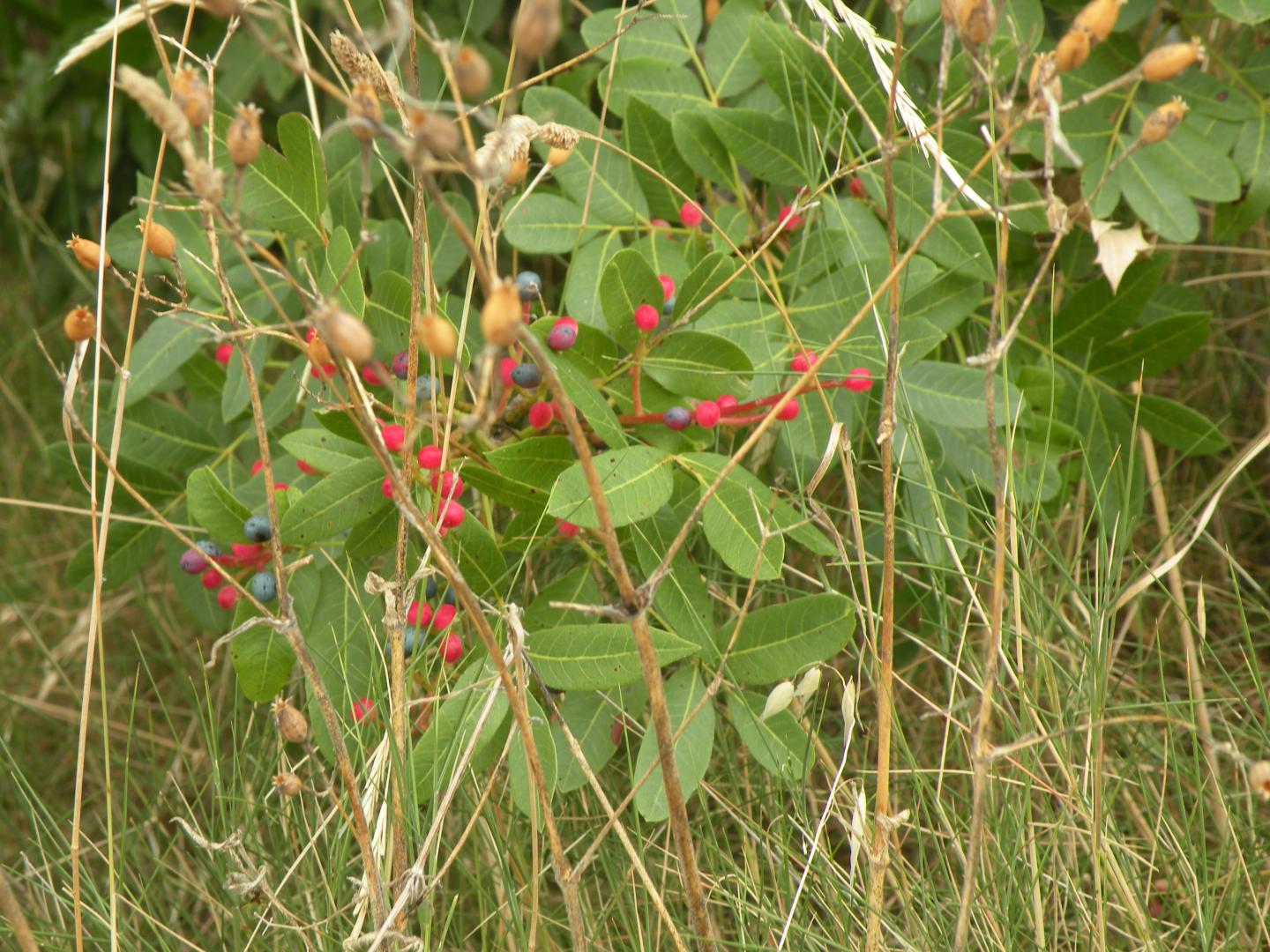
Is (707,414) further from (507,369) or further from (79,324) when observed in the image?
(79,324)

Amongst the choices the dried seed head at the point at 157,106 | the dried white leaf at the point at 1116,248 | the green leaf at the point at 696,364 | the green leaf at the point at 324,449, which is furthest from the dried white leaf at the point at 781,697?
the dried white leaf at the point at 1116,248

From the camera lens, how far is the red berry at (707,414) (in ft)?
3.88

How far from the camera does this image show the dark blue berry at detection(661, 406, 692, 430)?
121 cm

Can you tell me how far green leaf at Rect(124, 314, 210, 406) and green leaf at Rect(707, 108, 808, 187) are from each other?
2.17 ft

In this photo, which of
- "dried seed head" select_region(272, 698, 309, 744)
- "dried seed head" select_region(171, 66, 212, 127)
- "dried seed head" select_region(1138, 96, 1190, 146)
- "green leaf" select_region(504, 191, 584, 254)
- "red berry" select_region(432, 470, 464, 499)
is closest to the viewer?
"dried seed head" select_region(171, 66, 212, 127)

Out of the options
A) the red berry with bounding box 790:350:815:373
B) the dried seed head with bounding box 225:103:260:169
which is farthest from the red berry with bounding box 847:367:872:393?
the dried seed head with bounding box 225:103:260:169

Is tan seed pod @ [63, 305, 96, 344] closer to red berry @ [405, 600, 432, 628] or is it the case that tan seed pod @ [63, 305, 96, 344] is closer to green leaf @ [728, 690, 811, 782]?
red berry @ [405, 600, 432, 628]

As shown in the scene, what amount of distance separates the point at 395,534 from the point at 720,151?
23.5 inches

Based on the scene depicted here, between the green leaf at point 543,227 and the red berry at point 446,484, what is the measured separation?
0.36 meters

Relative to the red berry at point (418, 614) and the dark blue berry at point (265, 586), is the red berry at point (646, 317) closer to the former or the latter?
the red berry at point (418, 614)

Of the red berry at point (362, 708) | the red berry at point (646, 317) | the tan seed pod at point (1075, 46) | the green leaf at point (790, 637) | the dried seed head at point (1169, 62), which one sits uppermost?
the tan seed pod at point (1075, 46)

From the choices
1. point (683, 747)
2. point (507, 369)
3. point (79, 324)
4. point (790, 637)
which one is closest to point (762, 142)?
point (507, 369)

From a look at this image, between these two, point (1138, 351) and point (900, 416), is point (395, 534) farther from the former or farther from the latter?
point (1138, 351)

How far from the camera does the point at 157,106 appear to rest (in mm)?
649
